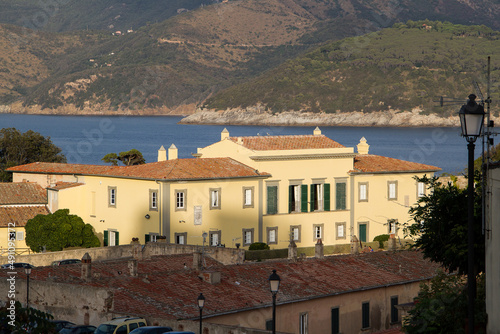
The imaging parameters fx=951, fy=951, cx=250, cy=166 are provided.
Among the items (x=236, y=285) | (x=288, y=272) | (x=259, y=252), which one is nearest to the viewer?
(x=236, y=285)

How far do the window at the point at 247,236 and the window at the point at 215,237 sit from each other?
6.51 ft

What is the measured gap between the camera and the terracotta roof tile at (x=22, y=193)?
187ft

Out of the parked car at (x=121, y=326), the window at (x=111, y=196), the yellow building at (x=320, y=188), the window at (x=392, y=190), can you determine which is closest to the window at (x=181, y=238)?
the window at (x=111, y=196)

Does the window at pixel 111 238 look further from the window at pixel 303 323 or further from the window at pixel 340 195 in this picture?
the window at pixel 303 323

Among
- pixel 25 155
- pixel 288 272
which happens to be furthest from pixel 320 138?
pixel 25 155

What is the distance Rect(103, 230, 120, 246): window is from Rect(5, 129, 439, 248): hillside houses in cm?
6

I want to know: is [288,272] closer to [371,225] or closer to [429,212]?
[429,212]

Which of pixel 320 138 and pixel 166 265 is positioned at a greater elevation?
pixel 320 138

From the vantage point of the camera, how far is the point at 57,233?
5203cm

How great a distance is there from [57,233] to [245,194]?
1088cm

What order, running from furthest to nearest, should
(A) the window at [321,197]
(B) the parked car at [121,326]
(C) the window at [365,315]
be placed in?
(A) the window at [321,197] < (C) the window at [365,315] < (B) the parked car at [121,326]

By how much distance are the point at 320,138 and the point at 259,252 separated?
1427 cm

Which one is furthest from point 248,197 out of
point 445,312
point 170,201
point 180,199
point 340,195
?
point 445,312

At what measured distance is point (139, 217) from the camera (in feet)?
173
